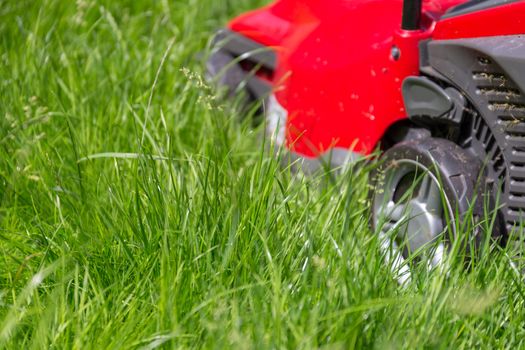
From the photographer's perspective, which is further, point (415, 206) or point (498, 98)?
point (415, 206)

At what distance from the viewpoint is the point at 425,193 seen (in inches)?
85.5

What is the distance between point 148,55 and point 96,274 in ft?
4.04

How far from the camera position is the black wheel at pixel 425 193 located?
2004 millimetres

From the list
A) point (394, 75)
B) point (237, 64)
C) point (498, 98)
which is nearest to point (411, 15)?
point (394, 75)

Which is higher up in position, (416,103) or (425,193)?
(416,103)

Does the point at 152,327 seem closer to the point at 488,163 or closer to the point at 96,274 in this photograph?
the point at 96,274

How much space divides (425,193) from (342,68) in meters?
0.44

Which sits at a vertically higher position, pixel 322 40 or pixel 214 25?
pixel 322 40

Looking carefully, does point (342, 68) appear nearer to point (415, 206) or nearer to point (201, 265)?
point (415, 206)

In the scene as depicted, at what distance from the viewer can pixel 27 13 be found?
3.23 m

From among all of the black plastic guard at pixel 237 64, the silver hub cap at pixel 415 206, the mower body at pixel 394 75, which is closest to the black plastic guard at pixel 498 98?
the mower body at pixel 394 75

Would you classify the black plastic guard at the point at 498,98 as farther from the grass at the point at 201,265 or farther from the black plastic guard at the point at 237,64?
the black plastic guard at the point at 237,64

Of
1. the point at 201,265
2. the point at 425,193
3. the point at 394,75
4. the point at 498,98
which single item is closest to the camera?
the point at 201,265

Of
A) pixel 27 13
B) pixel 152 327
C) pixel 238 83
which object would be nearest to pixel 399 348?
pixel 152 327
